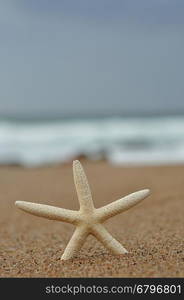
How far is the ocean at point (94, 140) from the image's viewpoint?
16.2 meters

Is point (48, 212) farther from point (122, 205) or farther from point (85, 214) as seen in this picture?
point (122, 205)

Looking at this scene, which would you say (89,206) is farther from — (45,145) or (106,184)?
(45,145)

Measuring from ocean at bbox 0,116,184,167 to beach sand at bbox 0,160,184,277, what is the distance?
4.80m

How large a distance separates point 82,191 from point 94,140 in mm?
16984

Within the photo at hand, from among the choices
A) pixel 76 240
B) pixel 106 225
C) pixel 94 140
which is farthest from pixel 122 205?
pixel 94 140

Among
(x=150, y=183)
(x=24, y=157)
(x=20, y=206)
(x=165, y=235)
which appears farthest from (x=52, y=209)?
(x=24, y=157)

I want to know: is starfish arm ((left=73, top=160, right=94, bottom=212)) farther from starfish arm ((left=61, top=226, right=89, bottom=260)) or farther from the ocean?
the ocean

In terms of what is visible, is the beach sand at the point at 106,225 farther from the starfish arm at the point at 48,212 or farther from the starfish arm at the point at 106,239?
the starfish arm at the point at 48,212

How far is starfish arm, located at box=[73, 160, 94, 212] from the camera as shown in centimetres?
360

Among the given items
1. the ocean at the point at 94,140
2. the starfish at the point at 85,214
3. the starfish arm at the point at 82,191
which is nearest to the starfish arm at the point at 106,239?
the starfish at the point at 85,214

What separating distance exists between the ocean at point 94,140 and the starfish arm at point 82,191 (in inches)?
413

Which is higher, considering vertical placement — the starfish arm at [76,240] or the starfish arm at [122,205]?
the starfish arm at [122,205]

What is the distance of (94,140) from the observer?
20.6 metres

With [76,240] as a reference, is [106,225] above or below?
above
